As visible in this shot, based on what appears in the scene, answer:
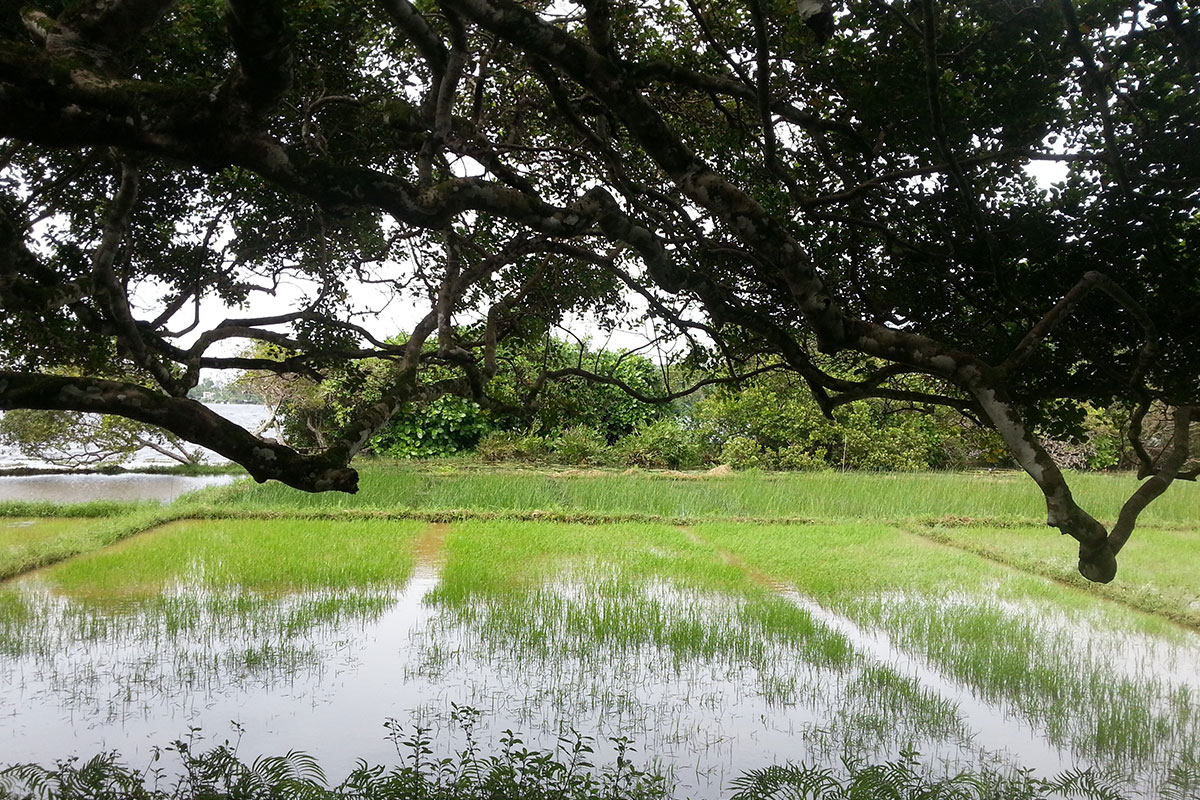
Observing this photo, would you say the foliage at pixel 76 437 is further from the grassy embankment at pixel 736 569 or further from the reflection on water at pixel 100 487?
the grassy embankment at pixel 736 569

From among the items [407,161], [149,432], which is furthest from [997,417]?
[149,432]

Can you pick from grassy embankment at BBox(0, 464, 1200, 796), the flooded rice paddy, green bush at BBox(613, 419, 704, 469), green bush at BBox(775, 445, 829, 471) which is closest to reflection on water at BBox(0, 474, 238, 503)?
grassy embankment at BBox(0, 464, 1200, 796)

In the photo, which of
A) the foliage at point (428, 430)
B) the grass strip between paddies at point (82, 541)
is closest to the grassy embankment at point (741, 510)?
Answer: the grass strip between paddies at point (82, 541)

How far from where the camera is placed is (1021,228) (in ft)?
8.47

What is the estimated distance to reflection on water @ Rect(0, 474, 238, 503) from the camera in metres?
10.0

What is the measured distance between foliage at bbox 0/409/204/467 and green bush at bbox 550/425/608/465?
19.3 ft

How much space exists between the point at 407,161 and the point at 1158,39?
9.24 feet

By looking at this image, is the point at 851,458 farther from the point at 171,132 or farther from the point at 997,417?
the point at 171,132

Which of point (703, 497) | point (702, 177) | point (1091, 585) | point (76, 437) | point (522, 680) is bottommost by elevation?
point (522, 680)

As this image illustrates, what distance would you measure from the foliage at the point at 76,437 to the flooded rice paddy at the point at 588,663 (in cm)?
548

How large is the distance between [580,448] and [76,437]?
25.1ft

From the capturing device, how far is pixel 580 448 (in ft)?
44.8

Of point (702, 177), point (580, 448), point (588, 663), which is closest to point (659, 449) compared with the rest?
point (580, 448)

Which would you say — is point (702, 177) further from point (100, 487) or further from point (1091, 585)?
point (100, 487)
